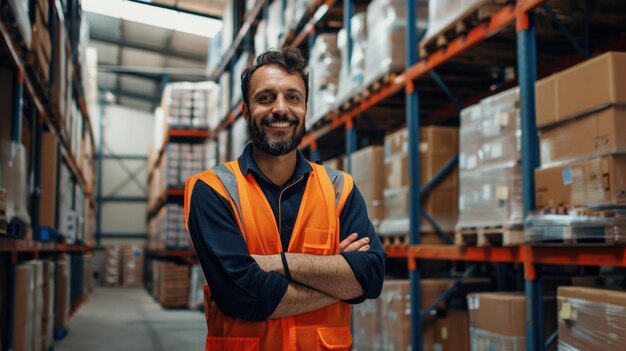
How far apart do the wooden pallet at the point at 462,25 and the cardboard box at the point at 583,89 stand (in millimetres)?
926

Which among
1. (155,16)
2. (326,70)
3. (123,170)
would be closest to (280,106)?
(326,70)

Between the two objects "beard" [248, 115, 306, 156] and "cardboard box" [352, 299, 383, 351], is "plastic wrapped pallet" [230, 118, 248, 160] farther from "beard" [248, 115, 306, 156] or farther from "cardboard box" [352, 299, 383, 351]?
"beard" [248, 115, 306, 156]

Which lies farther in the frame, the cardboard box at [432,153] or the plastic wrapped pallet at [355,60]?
the plastic wrapped pallet at [355,60]

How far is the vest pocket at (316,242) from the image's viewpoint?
2.53m

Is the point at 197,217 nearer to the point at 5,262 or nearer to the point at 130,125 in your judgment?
the point at 5,262

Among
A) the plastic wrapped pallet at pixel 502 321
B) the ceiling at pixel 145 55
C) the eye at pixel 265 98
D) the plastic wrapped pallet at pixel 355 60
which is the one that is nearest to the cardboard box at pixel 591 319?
the plastic wrapped pallet at pixel 502 321

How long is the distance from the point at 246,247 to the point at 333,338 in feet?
1.38

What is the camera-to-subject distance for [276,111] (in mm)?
2525

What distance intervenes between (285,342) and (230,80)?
41.7 feet

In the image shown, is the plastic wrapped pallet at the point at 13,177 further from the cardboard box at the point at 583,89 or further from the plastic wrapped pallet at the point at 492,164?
the cardboard box at the point at 583,89

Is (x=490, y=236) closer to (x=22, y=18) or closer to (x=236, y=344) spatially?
(x=236, y=344)

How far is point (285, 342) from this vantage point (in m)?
2.41

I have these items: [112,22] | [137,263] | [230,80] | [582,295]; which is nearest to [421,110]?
[582,295]

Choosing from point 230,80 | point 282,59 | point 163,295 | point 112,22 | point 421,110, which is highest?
point 112,22
